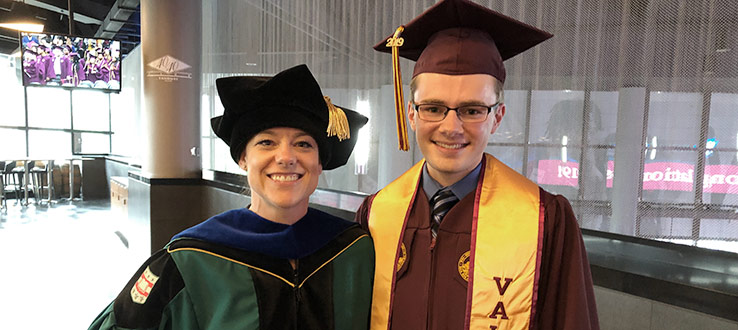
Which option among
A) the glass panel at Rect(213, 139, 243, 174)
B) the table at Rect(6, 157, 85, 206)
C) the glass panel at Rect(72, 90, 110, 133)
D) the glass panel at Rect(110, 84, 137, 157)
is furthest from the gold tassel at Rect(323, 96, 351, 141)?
the glass panel at Rect(72, 90, 110, 133)

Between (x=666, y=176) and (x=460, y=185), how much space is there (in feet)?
4.26

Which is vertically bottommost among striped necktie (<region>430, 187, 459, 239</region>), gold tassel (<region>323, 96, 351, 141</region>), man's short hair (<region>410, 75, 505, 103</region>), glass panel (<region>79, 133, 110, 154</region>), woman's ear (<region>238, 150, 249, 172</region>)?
glass panel (<region>79, 133, 110, 154</region>)

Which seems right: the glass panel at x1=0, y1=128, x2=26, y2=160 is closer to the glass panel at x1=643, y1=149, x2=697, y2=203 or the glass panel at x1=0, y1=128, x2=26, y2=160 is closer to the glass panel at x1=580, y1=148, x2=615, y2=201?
the glass panel at x1=580, y1=148, x2=615, y2=201

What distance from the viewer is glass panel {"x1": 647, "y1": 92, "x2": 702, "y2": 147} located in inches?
76.5

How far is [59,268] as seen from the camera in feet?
17.7

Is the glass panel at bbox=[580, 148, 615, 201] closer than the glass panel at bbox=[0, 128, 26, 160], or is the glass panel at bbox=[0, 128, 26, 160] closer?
the glass panel at bbox=[580, 148, 615, 201]

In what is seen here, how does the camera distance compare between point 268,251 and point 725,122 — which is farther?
point 725,122

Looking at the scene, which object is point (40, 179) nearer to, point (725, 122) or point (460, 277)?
point (460, 277)

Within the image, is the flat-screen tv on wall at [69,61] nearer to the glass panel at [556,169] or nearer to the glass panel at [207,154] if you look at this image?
the glass panel at [207,154]

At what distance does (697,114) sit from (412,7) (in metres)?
1.74

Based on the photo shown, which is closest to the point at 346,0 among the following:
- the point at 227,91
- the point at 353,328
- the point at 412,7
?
the point at 412,7

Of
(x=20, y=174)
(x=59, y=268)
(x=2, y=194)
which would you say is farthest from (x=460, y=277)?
(x=20, y=174)

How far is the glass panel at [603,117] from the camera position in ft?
7.07

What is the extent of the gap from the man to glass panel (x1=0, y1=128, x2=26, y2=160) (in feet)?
45.9
